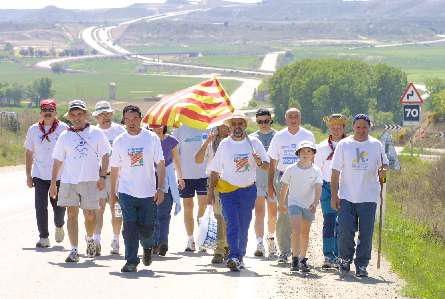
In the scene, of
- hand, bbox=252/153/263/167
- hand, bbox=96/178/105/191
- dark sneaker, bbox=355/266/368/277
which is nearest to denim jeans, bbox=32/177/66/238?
hand, bbox=96/178/105/191

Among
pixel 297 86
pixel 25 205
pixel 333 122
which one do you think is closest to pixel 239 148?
pixel 333 122

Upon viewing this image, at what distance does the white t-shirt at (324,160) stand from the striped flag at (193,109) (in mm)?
1138

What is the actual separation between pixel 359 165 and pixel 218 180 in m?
1.57

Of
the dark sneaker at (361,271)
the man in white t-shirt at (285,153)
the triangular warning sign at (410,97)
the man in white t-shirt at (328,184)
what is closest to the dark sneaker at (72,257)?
the man in white t-shirt at (285,153)

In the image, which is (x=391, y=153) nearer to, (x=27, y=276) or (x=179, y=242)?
Result: (x=179, y=242)

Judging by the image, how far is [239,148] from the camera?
43.5ft

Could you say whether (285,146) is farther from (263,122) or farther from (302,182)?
(302,182)

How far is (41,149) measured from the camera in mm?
14938

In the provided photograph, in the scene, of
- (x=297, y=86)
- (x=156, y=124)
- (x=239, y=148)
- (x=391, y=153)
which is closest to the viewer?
(x=239, y=148)

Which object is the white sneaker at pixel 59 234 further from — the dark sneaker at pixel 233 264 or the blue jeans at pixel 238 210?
the dark sneaker at pixel 233 264

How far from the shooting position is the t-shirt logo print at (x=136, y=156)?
41.9ft

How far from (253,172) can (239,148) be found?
0.32 m

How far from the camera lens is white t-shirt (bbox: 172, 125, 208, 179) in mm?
14914

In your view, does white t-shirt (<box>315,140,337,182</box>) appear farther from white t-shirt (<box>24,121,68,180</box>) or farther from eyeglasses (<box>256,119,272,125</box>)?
white t-shirt (<box>24,121,68,180</box>)
